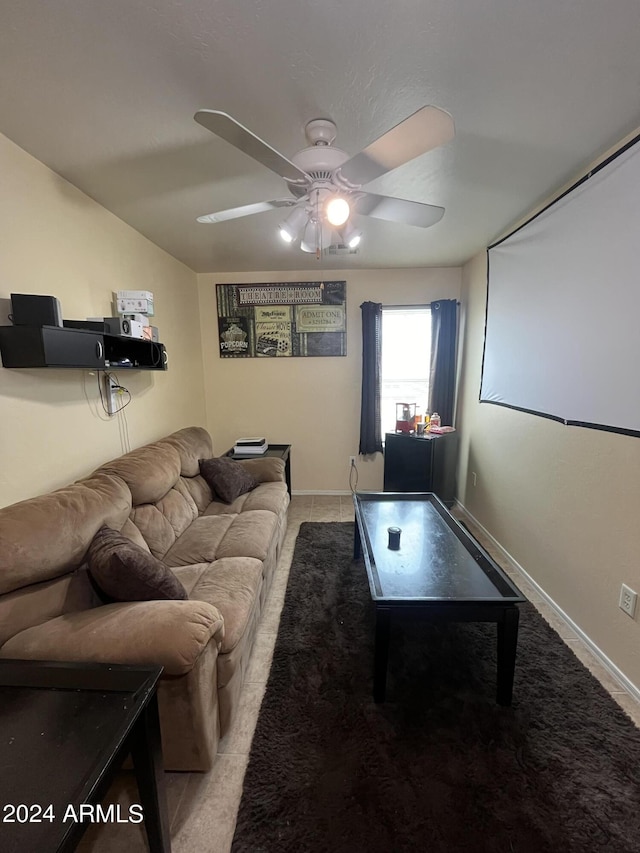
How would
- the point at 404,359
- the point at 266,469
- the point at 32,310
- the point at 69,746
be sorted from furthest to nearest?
Answer: the point at 404,359 < the point at 266,469 < the point at 32,310 < the point at 69,746

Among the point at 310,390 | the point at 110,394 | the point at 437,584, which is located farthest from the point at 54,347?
the point at 310,390

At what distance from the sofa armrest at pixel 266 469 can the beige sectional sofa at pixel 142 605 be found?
1.02m

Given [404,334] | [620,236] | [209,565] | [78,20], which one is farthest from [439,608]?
[404,334]

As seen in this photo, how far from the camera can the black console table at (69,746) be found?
691 millimetres

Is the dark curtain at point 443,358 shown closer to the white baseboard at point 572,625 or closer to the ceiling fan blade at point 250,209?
the white baseboard at point 572,625

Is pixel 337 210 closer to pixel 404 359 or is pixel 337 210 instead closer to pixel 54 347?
pixel 54 347

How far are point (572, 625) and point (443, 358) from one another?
2.52 m

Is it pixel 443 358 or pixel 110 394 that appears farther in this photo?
pixel 443 358

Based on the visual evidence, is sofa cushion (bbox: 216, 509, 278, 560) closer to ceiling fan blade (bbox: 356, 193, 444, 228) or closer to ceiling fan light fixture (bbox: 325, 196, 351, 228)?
ceiling fan light fixture (bbox: 325, 196, 351, 228)

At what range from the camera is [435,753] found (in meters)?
1.39

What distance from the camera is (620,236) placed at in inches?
65.8

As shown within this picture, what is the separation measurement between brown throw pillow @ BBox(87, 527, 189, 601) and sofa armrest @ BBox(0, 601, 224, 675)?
104 millimetres

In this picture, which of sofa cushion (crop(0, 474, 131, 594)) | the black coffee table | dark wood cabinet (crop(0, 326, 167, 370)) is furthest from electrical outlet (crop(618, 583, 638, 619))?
dark wood cabinet (crop(0, 326, 167, 370))

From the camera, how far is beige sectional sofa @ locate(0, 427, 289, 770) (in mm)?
1191
